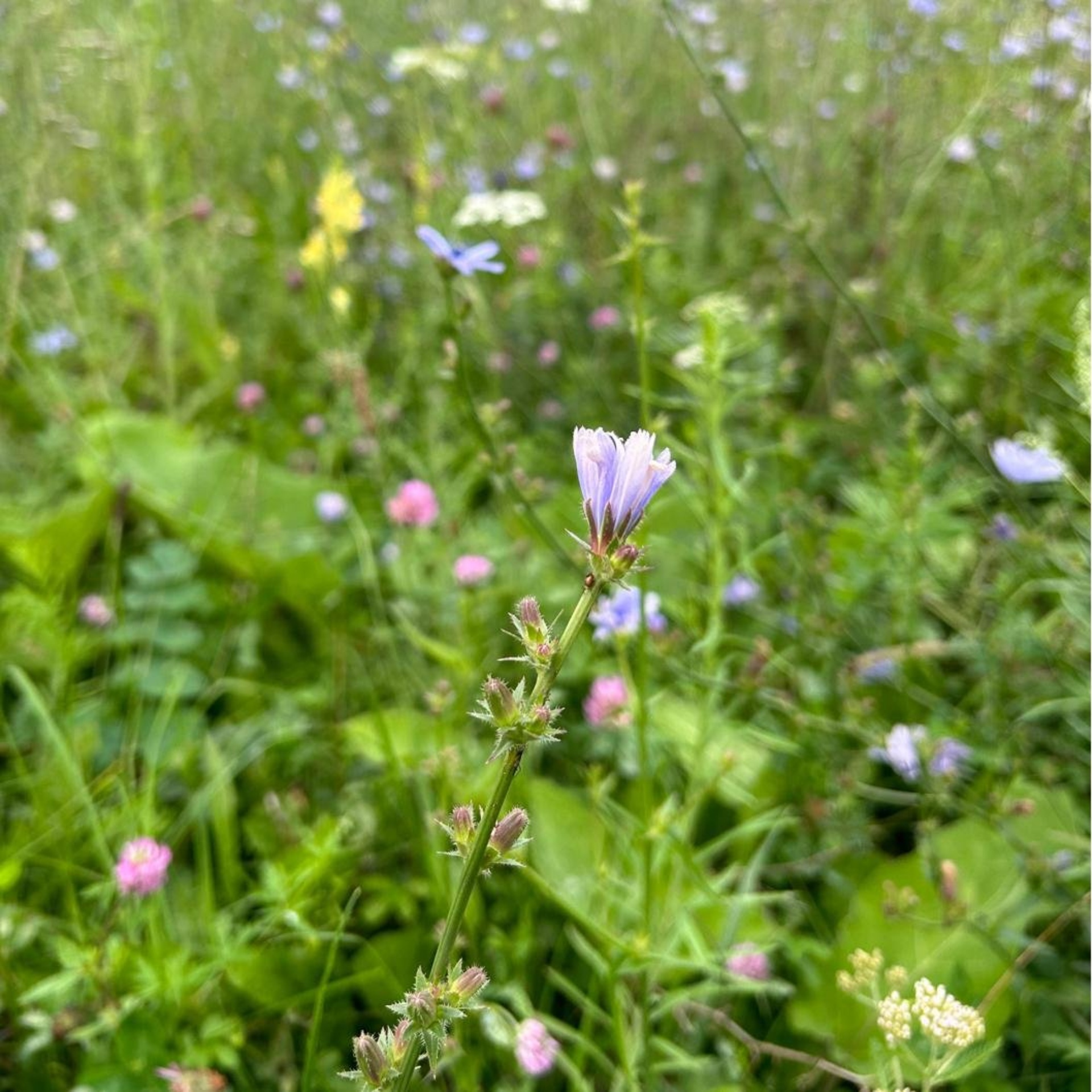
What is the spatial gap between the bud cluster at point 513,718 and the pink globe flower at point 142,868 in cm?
74

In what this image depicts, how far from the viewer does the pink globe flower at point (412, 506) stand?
5.24 ft

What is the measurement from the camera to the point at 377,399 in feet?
7.16

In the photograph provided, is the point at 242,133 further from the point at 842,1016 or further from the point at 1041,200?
the point at 842,1016

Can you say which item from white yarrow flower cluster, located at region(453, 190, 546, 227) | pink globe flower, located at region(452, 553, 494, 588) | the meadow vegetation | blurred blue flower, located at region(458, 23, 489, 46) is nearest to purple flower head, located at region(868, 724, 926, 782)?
Answer: the meadow vegetation

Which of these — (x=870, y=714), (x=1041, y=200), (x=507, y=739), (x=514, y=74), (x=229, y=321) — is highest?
(x=507, y=739)

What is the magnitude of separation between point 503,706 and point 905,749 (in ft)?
2.71

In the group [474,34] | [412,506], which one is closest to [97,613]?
[412,506]

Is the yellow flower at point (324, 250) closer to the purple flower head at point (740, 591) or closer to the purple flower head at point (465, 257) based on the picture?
the purple flower head at point (465, 257)

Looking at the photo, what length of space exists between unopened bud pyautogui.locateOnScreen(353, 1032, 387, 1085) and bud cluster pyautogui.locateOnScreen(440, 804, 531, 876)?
11 cm

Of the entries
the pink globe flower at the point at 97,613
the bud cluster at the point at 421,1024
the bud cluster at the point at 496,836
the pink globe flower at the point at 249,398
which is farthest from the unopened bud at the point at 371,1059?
the pink globe flower at the point at 249,398

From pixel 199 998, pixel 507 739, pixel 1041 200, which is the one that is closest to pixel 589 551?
pixel 507 739

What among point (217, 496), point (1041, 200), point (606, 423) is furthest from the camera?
point (1041, 200)

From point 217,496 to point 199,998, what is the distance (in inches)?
45.5

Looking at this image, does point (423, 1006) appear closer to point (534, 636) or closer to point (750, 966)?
point (534, 636)
